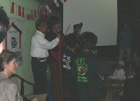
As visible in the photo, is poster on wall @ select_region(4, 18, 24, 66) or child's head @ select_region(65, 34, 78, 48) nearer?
poster on wall @ select_region(4, 18, 24, 66)

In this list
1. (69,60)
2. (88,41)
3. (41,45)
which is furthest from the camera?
(41,45)

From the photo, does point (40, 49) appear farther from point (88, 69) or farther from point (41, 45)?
point (88, 69)

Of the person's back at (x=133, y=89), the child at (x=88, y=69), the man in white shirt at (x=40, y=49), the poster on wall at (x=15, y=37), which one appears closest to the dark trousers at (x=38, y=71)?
the man in white shirt at (x=40, y=49)

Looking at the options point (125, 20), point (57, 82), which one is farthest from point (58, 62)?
point (125, 20)

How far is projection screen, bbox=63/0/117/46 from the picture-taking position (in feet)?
19.8

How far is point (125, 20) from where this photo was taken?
760 centimetres

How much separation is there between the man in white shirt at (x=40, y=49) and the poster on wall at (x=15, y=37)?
224 mm

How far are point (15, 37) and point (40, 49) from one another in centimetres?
38

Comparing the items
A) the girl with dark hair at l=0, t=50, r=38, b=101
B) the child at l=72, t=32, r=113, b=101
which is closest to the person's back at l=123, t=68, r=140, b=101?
the child at l=72, t=32, r=113, b=101

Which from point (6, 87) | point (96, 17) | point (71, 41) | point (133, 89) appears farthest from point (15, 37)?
point (96, 17)

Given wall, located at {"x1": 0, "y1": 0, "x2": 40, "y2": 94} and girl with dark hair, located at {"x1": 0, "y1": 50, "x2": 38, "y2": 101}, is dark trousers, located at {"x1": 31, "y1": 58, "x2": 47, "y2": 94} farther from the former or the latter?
girl with dark hair, located at {"x1": 0, "y1": 50, "x2": 38, "y2": 101}

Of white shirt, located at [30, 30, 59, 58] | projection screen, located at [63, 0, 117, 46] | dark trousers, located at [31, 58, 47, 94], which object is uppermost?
projection screen, located at [63, 0, 117, 46]

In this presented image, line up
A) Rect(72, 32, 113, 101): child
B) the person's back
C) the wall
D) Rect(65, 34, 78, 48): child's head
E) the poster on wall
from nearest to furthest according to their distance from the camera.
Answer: the person's back < Rect(72, 32, 113, 101): child < the poster on wall < Rect(65, 34, 78, 48): child's head < the wall

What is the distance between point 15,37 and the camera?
3.35m
